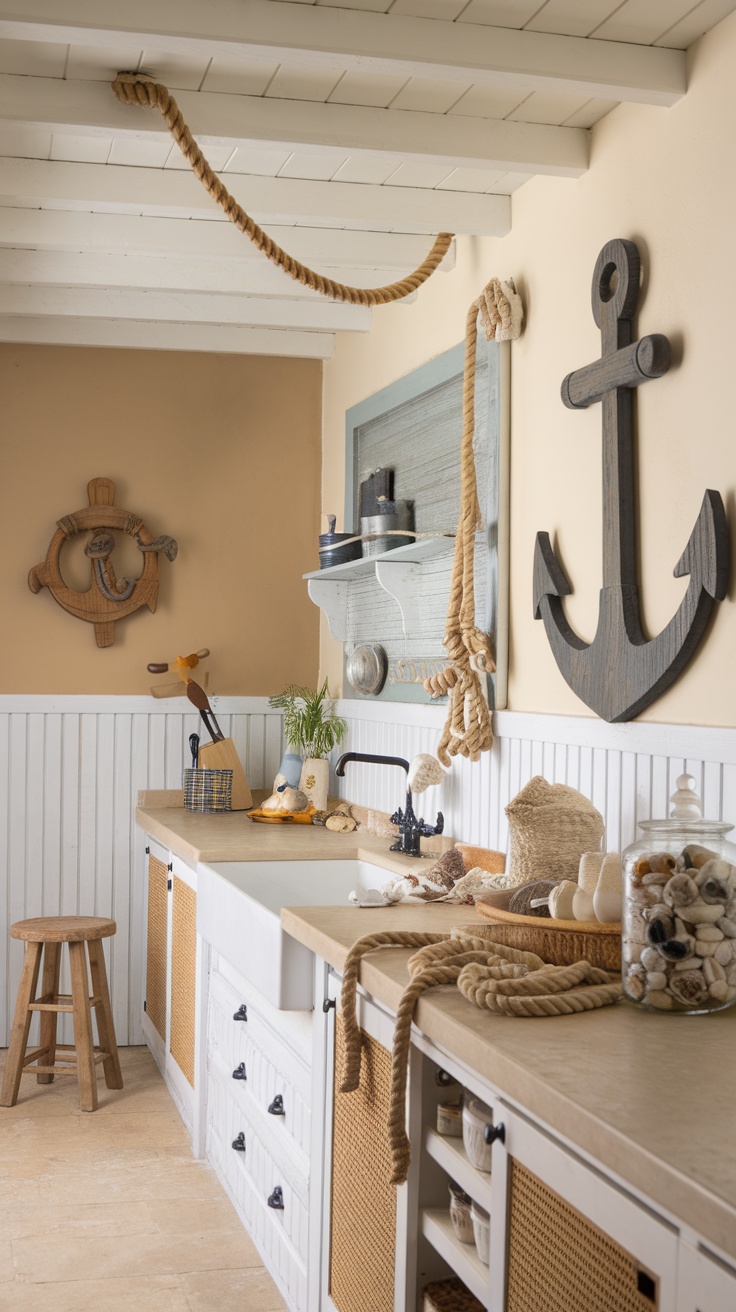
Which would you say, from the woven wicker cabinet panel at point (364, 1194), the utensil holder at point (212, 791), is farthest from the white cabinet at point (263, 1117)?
the utensil holder at point (212, 791)

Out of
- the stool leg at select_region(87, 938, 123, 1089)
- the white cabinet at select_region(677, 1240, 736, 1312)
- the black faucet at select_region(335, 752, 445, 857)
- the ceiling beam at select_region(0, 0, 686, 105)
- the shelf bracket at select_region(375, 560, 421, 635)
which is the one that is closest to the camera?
the white cabinet at select_region(677, 1240, 736, 1312)

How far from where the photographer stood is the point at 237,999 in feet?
10.4

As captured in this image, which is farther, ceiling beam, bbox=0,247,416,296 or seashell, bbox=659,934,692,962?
ceiling beam, bbox=0,247,416,296

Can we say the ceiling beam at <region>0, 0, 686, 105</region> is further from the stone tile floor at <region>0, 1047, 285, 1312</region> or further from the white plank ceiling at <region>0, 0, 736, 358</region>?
the stone tile floor at <region>0, 1047, 285, 1312</region>

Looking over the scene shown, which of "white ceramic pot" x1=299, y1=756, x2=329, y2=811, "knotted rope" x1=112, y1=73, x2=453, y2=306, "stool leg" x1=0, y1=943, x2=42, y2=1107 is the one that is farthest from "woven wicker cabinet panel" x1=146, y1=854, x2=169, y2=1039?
"knotted rope" x1=112, y1=73, x2=453, y2=306

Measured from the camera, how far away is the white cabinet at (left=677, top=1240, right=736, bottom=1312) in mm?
1042

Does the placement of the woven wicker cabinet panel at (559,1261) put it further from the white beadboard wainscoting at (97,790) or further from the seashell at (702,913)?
the white beadboard wainscoting at (97,790)

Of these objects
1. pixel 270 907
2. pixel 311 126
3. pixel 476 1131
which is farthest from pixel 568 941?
pixel 311 126

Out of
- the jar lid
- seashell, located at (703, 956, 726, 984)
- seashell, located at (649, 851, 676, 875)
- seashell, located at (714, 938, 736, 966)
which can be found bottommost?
seashell, located at (703, 956, 726, 984)

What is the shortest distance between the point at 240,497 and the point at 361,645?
3.28ft

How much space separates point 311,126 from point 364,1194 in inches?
81.5

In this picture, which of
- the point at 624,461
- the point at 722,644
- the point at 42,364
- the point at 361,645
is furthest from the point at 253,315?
the point at 722,644

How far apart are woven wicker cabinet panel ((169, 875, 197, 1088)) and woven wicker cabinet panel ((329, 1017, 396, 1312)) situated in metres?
1.47

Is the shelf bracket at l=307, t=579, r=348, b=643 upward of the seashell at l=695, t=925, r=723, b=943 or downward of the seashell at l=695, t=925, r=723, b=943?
upward
